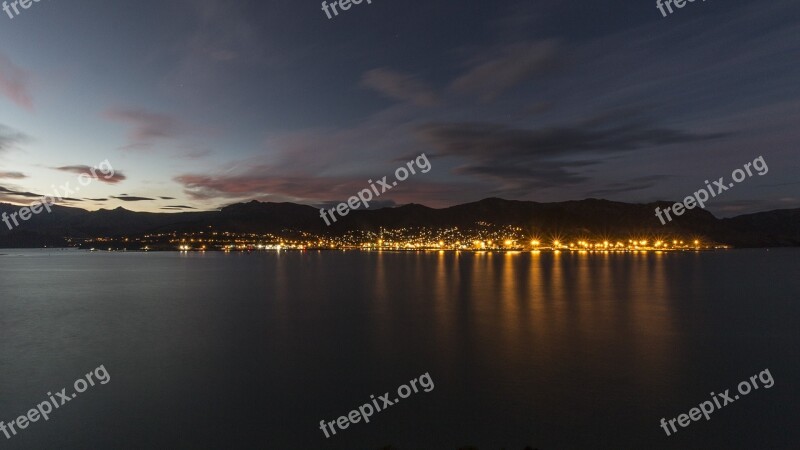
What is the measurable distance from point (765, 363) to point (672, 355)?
4.10 metres

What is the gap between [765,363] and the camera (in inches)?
907

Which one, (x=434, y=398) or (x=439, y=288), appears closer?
(x=434, y=398)

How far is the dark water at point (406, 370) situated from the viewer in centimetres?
1514

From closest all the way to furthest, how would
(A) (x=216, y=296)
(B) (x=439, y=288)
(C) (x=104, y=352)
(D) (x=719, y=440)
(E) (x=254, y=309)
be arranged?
(D) (x=719, y=440) < (C) (x=104, y=352) < (E) (x=254, y=309) < (A) (x=216, y=296) < (B) (x=439, y=288)

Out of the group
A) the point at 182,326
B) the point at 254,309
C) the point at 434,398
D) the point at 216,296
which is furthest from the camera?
the point at 216,296

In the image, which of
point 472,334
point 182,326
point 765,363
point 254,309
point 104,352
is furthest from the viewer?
point 254,309

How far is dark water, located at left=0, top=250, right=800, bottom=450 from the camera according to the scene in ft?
49.7

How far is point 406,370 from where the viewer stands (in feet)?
70.7

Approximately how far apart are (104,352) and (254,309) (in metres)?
15.6

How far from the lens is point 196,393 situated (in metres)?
18.5

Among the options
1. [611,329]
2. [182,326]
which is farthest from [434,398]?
[182,326]

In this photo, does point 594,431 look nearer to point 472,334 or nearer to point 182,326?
point 472,334

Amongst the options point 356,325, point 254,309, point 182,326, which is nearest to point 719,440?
point 356,325

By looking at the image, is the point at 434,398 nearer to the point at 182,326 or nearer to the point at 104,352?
the point at 104,352
